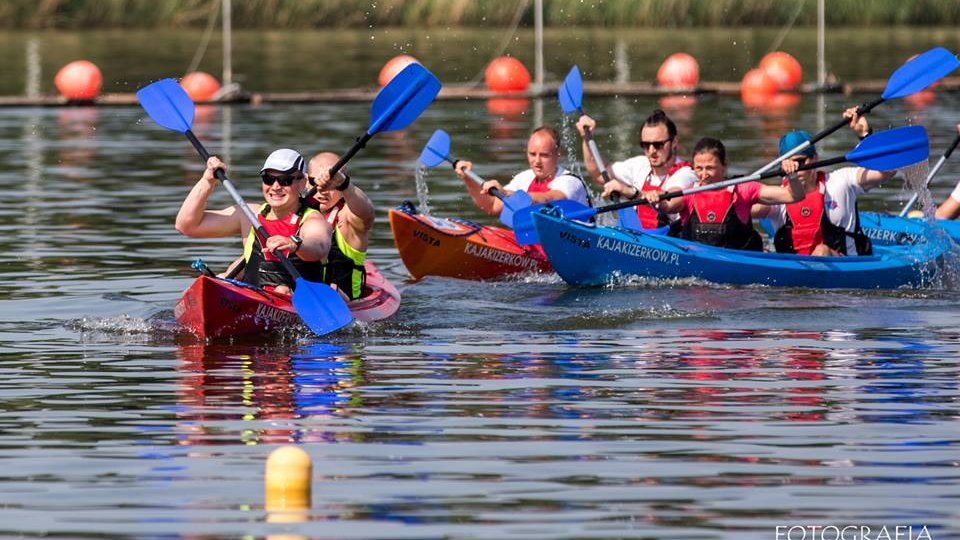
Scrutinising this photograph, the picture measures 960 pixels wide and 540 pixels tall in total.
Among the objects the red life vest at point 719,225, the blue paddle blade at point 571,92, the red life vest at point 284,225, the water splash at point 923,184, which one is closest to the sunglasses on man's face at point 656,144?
the red life vest at point 719,225

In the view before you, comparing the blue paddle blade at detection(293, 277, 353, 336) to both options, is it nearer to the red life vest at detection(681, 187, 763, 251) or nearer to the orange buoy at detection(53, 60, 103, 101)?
the red life vest at detection(681, 187, 763, 251)

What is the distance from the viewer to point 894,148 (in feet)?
44.1

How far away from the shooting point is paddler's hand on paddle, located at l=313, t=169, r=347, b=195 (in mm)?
11195

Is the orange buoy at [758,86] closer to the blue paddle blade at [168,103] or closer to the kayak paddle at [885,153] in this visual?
the kayak paddle at [885,153]

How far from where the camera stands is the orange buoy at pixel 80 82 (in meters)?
30.5

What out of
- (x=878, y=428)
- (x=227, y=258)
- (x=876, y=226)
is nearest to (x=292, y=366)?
(x=878, y=428)

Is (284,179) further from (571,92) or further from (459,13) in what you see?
(459,13)

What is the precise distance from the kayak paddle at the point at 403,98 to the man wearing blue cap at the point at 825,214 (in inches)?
109

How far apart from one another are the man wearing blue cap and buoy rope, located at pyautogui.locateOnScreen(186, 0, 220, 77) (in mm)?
21094

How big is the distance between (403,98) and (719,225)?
2709 mm

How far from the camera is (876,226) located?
51.8ft

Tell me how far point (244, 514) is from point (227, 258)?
8520mm

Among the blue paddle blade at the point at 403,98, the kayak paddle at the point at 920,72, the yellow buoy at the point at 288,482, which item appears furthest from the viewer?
the kayak paddle at the point at 920,72

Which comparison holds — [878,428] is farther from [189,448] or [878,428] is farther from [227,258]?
[227,258]
